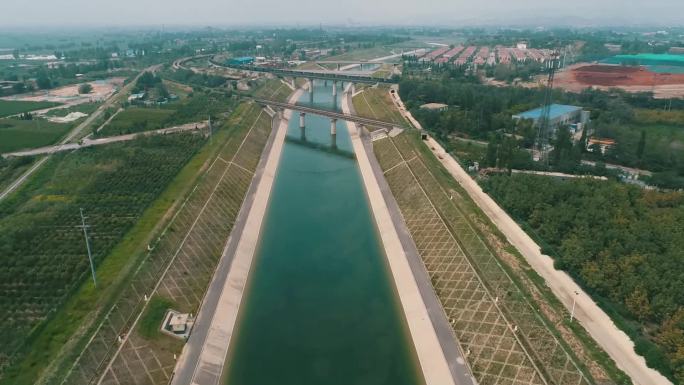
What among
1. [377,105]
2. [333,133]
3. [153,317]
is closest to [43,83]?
[333,133]

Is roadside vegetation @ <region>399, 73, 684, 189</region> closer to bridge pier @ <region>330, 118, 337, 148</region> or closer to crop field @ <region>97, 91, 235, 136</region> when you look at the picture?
bridge pier @ <region>330, 118, 337, 148</region>

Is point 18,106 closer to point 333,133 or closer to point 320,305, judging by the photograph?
point 333,133

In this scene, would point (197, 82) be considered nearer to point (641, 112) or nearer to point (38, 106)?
point (38, 106)

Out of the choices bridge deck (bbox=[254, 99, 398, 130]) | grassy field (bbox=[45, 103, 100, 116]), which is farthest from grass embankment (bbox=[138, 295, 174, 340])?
grassy field (bbox=[45, 103, 100, 116])

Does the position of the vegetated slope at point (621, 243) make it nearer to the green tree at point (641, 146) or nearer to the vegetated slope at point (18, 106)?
the green tree at point (641, 146)

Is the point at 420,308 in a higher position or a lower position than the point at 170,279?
lower

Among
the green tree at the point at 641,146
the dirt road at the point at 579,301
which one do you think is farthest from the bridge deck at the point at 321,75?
the dirt road at the point at 579,301
